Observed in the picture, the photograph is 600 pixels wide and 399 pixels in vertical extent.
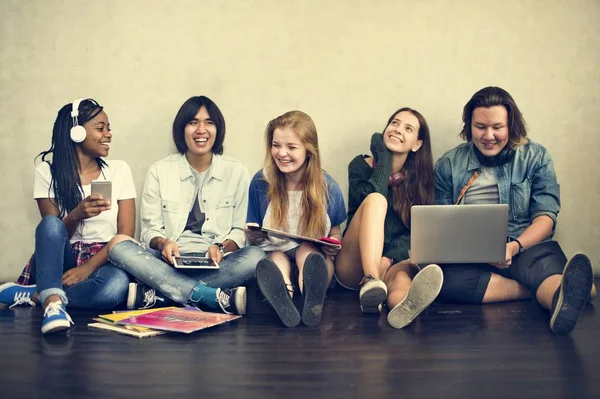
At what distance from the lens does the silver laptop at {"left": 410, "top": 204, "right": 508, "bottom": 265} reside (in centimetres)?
314

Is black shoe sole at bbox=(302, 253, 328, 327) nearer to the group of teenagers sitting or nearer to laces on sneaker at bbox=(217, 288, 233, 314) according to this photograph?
the group of teenagers sitting

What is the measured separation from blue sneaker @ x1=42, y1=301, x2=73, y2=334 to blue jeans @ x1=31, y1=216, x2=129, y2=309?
0.10 m

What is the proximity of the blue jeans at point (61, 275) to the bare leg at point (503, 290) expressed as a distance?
184cm

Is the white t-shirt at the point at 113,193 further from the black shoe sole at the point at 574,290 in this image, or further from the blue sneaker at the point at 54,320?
the black shoe sole at the point at 574,290

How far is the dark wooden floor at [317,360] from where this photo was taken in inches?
87.4

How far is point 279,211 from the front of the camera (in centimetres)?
352

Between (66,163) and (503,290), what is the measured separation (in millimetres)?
2374

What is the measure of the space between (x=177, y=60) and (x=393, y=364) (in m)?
2.51

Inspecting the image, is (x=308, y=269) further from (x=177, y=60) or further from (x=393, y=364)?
(x=177, y=60)

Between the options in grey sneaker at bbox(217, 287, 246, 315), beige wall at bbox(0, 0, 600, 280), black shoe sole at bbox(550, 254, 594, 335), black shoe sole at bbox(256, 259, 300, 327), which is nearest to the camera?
black shoe sole at bbox(550, 254, 594, 335)

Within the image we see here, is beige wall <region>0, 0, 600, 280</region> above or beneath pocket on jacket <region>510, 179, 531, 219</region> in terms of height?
above

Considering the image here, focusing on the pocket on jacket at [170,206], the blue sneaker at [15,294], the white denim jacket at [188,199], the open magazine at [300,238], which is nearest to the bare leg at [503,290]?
the open magazine at [300,238]

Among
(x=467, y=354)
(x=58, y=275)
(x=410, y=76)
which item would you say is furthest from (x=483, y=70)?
(x=58, y=275)

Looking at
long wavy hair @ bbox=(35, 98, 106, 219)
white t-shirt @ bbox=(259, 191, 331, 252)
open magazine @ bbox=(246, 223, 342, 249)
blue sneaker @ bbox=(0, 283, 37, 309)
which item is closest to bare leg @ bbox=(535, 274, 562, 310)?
open magazine @ bbox=(246, 223, 342, 249)
